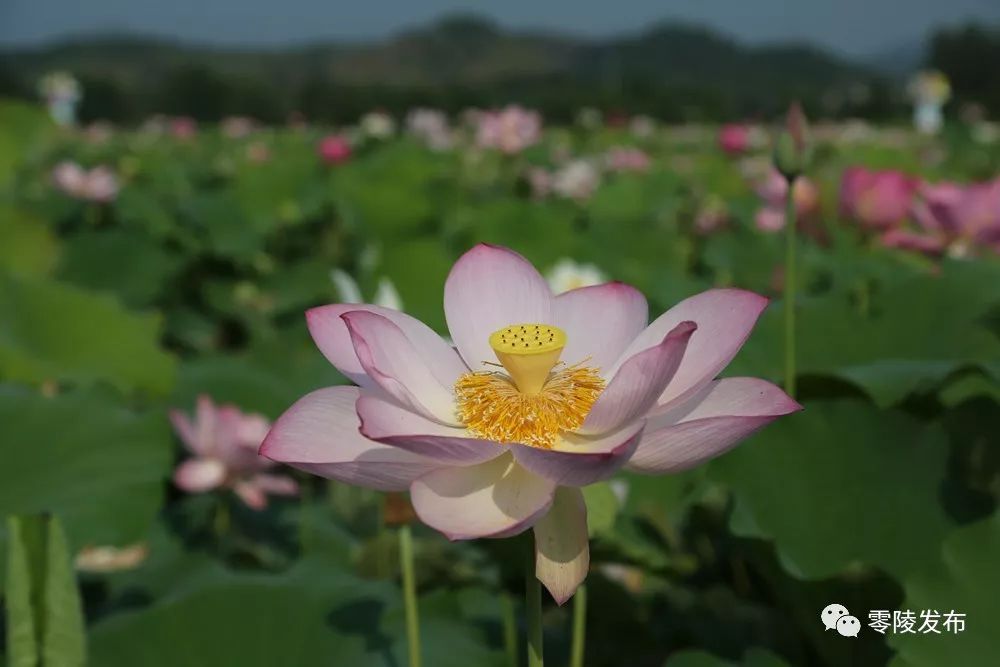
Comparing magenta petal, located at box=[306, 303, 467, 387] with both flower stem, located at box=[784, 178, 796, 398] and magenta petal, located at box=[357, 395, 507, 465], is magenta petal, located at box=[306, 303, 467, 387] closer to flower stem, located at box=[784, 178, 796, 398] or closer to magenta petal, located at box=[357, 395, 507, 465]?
magenta petal, located at box=[357, 395, 507, 465]

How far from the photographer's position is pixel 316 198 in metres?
3.88

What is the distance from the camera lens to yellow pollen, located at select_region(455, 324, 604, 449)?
2.05ft

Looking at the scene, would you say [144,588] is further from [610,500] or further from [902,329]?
[902,329]

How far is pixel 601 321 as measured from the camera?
708mm

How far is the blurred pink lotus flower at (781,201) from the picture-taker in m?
2.17

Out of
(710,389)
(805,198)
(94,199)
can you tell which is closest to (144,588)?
(710,389)

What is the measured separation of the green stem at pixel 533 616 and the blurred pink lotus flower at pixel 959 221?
51.4 inches

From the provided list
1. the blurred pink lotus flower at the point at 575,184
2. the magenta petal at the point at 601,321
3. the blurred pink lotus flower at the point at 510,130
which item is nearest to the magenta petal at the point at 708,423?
the magenta petal at the point at 601,321

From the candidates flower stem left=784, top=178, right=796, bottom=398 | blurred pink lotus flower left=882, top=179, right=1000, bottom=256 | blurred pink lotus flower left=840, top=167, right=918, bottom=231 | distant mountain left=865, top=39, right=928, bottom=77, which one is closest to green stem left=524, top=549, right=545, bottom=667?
flower stem left=784, top=178, right=796, bottom=398

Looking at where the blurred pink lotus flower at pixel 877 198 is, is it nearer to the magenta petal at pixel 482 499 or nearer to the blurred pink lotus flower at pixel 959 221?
the blurred pink lotus flower at pixel 959 221

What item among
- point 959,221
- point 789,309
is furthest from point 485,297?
point 959,221

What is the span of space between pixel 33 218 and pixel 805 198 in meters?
1.87

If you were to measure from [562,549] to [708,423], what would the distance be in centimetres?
10

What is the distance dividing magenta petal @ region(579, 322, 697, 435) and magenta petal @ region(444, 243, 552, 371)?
0.13m
